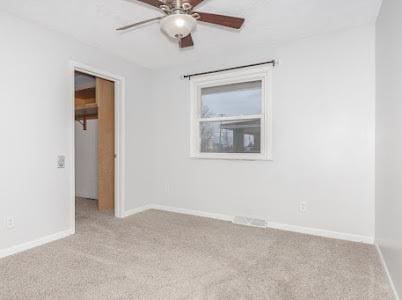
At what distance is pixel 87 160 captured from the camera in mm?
4906

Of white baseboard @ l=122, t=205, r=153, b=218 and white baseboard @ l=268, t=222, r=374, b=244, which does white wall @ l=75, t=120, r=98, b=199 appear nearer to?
white baseboard @ l=122, t=205, r=153, b=218

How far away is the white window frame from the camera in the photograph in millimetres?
3297

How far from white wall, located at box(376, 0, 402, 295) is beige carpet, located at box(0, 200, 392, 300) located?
0.94 feet

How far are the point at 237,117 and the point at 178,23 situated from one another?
195cm

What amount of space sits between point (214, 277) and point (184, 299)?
1.22ft

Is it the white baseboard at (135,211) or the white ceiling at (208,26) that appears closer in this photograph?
the white ceiling at (208,26)

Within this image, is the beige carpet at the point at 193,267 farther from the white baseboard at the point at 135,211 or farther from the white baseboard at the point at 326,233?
the white baseboard at the point at 135,211

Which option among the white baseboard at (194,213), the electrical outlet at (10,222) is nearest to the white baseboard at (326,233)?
the white baseboard at (194,213)

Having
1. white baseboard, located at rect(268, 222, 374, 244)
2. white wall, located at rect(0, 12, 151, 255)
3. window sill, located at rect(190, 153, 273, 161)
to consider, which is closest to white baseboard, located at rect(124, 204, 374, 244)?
white baseboard, located at rect(268, 222, 374, 244)

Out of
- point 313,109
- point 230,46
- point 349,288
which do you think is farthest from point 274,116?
point 349,288

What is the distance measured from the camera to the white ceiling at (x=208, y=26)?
2348mm

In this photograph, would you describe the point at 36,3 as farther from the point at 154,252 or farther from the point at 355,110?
the point at 355,110

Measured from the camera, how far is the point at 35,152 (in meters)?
2.66

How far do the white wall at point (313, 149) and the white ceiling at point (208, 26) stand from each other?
25 cm
